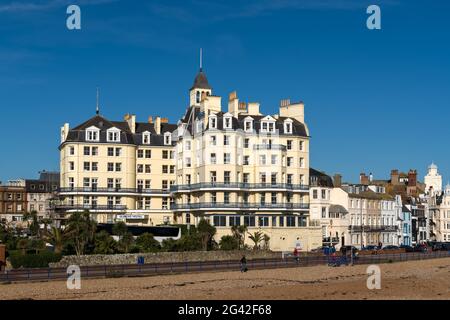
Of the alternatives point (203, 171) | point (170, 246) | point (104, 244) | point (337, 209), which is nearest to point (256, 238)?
point (203, 171)

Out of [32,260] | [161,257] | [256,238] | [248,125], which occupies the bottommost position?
[161,257]

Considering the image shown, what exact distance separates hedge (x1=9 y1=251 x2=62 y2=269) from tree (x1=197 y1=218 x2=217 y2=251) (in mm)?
18452

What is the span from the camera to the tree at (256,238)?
80.3 metres

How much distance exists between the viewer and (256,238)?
8050 cm

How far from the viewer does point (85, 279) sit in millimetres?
52219

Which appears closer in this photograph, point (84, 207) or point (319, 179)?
point (84, 207)

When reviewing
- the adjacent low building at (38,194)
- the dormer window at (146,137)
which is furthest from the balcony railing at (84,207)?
the adjacent low building at (38,194)

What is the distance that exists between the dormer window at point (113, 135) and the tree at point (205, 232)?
56.8 feet

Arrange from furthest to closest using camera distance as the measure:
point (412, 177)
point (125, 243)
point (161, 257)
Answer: point (412, 177), point (125, 243), point (161, 257)

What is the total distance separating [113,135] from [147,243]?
66.1 feet

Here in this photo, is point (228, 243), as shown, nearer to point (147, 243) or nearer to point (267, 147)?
point (147, 243)

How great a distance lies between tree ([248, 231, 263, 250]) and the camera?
80.3 metres

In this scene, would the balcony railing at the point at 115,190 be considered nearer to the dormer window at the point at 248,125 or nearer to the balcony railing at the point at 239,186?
the balcony railing at the point at 239,186

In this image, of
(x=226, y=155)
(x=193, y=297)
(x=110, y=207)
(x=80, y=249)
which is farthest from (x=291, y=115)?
(x=193, y=297)
